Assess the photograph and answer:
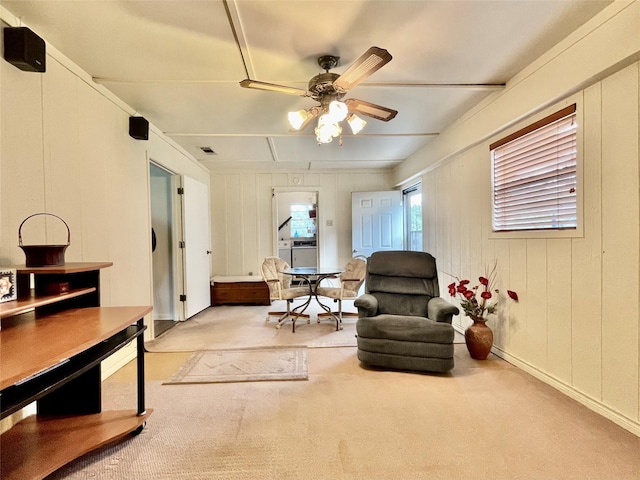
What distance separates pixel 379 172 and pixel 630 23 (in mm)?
4151

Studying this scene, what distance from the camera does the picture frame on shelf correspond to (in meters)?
1.36

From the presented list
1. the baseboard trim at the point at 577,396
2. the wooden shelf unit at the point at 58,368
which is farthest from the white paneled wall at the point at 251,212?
the wooden shelf unit at the point at 58,368

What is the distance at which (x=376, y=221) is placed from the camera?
5.32 meters

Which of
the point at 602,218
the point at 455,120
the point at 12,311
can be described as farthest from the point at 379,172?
the point at 12,311

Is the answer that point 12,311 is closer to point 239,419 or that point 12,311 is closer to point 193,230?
point 239,419

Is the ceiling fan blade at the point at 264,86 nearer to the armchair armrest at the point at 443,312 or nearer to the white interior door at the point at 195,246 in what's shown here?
the armchair armrest at the point at 443,312

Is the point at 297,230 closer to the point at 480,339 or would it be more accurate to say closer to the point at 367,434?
the point at 480,339

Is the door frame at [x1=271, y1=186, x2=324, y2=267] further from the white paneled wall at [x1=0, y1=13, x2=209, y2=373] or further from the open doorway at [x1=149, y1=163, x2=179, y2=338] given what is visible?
the white paneled wall at [x1=0, y1=13, x2=209, y2=373]

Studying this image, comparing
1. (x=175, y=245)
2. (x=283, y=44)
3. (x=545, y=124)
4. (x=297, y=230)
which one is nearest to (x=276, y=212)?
(x=175, y=245)

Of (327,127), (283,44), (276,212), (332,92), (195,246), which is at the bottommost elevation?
(195,246)

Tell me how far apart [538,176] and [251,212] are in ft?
14.4

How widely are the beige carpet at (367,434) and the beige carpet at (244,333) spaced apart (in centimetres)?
80

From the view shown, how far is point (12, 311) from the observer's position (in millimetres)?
1254

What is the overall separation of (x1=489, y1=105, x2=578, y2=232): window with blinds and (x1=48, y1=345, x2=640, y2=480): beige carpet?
4.19ft
